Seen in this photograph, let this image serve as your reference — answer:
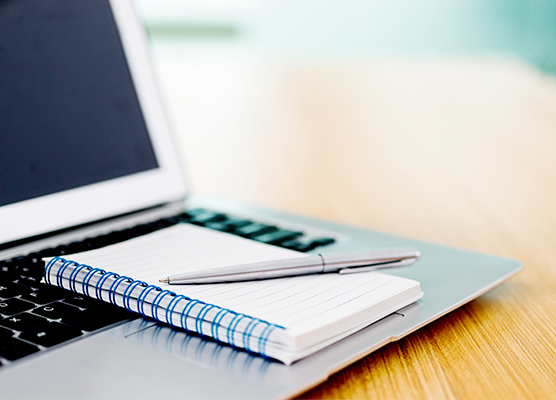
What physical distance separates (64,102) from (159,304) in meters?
0.35

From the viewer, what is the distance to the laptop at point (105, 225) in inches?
13.9

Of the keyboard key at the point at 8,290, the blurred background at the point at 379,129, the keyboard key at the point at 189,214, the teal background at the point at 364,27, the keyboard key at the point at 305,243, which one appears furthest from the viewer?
the teal background at the point at 364,27

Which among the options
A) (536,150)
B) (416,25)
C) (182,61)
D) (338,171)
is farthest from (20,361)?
(416,25)

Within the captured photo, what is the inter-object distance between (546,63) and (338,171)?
1.44 metres

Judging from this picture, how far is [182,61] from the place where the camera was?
107 inches

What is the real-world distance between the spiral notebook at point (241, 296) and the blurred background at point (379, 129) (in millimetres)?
307

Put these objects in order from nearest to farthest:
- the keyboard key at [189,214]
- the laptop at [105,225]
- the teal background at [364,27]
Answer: the laptop at [105,225] → the keyboard key at [189,214] → the teal background at [364,27]

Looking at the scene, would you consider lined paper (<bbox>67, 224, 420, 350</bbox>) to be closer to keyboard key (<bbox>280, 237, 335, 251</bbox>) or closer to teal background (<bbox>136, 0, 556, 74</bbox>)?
keyboard key (<bbox>280, 237, 335, 251</bbox>)

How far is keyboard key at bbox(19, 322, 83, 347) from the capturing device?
386 mm

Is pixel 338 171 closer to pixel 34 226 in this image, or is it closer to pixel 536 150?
pixel 536 150

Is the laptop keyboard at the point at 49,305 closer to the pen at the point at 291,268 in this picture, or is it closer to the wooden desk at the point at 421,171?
the pen at the point at 291,268

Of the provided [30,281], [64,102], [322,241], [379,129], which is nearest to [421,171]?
[379,129]

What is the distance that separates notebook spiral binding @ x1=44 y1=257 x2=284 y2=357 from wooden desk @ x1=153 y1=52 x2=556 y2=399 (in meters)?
0.05

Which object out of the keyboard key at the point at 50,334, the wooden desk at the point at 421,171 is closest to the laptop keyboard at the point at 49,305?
the keyboard key at the point at 50,334
